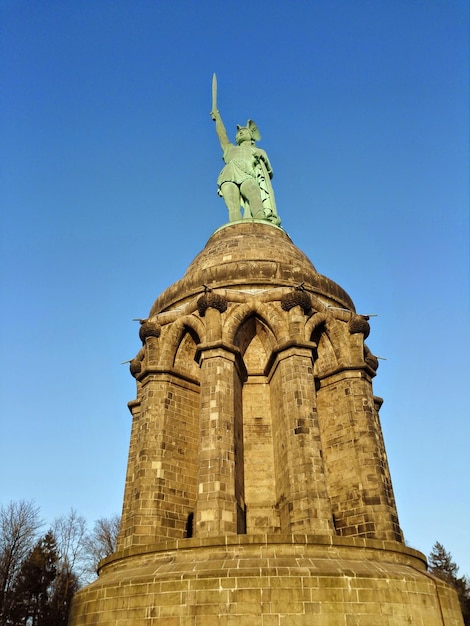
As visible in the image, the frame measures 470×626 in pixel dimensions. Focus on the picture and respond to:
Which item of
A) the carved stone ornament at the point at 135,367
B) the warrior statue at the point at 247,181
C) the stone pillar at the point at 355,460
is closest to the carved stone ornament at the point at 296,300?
the stone pillar at the point at 355,460

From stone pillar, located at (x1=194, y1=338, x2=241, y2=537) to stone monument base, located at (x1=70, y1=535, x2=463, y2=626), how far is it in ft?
2.98

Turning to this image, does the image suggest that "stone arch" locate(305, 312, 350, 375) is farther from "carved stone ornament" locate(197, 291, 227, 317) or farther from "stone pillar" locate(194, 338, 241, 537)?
"stone pillar" locate(194, 338, 241, 537)

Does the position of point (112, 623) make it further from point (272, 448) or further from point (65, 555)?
point (65, 555)

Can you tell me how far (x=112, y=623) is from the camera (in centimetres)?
1039

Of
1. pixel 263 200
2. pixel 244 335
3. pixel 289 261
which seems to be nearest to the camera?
pixel 244 335

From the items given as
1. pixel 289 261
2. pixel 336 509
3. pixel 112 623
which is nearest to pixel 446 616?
pixel 336 509

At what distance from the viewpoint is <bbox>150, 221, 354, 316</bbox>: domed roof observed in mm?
17172

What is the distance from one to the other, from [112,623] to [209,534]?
107 inches

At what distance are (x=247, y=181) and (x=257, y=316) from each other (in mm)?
9963

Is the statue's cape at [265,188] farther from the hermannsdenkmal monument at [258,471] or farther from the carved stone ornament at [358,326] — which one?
the carved stone ornament at [358,326]

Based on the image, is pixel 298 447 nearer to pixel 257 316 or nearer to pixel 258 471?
pixel 258 471

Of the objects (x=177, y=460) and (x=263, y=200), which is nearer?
(x=177, y=460)

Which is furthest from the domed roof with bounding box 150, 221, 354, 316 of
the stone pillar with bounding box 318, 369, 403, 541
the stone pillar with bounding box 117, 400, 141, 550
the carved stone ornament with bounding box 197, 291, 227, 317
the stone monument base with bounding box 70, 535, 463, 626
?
the stone monument base with bounding box 70, 535, 463, 626

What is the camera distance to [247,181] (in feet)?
77.5
